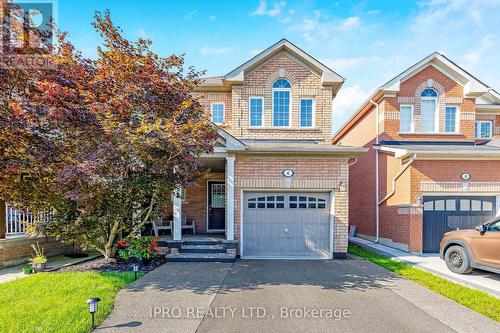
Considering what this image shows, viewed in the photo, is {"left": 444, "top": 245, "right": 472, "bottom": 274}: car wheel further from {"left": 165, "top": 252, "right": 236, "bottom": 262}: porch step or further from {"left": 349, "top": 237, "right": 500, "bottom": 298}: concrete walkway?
{"left": 165, "top": 252, "right": 236, "bottom": 262}: porch step

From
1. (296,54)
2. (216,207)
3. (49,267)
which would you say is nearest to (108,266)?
(49,267)

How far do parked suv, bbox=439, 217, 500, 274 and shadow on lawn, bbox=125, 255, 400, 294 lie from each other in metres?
1.85

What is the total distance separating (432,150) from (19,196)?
43.5 feet

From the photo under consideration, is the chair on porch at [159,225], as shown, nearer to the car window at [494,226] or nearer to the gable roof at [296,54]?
the gable roof at [296,54]

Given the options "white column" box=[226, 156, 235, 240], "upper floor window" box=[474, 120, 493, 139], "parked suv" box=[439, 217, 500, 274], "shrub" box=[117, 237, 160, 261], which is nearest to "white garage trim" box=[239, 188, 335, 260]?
"white column" box=[226, 156, 235, 240]

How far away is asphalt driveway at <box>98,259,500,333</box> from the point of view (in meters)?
4.75

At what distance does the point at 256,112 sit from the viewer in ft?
39.0

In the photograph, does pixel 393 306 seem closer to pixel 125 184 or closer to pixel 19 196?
pixel 125 184

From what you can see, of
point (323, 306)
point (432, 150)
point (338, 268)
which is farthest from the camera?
point (432, 150)

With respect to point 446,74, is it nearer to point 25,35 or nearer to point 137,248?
point 137,248

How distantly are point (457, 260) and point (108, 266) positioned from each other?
989 centimetres

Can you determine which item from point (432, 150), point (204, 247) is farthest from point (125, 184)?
point (432, 150)

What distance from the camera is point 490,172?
1059 centimetres

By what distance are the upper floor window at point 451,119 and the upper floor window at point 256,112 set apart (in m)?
8.84
